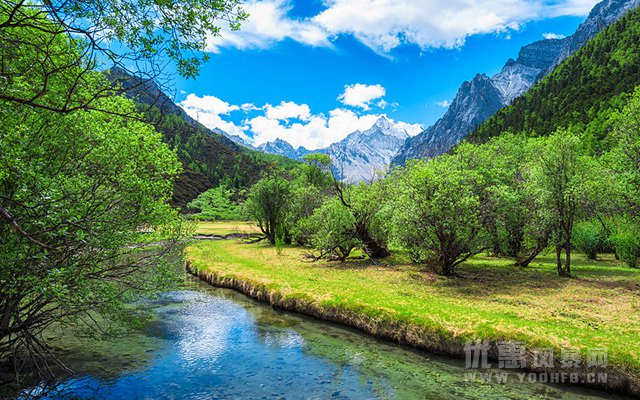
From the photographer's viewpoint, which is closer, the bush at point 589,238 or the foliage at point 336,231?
the foliage at point 336,231

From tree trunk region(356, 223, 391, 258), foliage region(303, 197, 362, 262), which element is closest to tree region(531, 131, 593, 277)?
tree trunk region(356, 223, 391, 258)

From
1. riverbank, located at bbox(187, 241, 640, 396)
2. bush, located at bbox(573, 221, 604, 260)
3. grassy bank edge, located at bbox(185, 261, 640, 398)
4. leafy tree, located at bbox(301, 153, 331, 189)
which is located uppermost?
leafy tree, located at bbox(301, 153, 331, 189)

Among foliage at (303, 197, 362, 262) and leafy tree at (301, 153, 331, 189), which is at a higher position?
leafy tree at (301, 153, 331, 189)

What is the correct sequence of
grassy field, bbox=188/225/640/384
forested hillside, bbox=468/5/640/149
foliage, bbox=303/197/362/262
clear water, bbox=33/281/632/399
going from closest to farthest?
1. clear water, bbox=33/281/632/399
2. grassy field, bbox=188/225/640/384
3. foliage, bbox=303/197/362/262
4. forested hillside, bbox=468/5/640/149

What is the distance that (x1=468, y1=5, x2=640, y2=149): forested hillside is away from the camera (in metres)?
137

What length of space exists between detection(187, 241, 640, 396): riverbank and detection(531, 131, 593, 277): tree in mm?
5058

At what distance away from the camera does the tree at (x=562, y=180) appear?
1180 inches

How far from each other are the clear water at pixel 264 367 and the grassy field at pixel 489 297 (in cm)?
220

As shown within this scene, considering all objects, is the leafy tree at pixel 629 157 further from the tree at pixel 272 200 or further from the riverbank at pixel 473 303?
the tree at pixel 272 200

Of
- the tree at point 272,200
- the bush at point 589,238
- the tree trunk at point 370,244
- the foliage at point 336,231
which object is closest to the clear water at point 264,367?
the foliage at point 336,231

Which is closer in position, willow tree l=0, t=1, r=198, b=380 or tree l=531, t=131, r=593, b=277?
willow tree l=0, t=1, r=198, b=380

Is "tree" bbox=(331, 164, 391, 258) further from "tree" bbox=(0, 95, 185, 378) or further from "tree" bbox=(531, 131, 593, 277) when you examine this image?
"tree" bbox=(0, 95, 185, 378)

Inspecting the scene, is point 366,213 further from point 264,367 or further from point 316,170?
point 316,170

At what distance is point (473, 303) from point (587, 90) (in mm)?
181356
